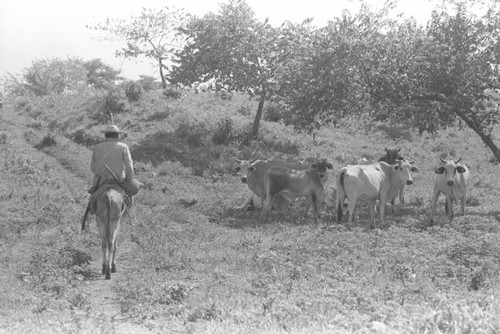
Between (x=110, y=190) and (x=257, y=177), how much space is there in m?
8.43

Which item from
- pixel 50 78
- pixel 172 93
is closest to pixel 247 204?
pixel 172 93

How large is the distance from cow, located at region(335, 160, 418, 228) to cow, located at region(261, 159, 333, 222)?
4.32 feet

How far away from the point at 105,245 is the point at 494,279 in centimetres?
710

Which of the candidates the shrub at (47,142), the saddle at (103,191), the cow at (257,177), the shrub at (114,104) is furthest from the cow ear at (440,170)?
the shrub at (114,104)

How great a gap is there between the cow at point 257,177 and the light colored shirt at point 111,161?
7.53 metres

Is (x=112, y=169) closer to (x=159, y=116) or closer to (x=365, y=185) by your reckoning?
(x=365, y=185)

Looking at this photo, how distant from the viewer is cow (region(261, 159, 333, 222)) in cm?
1900

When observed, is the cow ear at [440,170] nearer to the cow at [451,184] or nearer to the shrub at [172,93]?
the cow at [451,184]

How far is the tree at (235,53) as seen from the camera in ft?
99.7

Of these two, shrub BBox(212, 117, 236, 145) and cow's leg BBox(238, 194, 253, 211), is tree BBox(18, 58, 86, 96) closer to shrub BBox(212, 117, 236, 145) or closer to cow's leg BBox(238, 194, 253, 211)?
shrub BBox(212, 117, 236, 145)

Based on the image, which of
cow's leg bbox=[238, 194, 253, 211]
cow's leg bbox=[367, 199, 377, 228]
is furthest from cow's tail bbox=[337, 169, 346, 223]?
cow's leg bbox=[238, 194, 253, 211]

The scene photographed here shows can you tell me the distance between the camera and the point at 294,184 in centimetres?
1905

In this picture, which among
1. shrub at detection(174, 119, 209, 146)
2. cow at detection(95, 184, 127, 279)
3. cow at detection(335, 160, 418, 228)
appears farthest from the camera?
shrub at detection(174, 119, 209, 146)

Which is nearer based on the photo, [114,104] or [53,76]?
[114,104]
